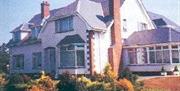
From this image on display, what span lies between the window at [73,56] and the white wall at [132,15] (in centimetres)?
440

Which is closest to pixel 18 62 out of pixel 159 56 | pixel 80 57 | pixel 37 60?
pixel 37 60

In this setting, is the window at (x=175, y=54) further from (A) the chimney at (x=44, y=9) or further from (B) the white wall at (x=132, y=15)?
(A) the chimney at (x=44, y=9)

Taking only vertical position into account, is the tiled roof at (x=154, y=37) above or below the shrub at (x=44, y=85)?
above

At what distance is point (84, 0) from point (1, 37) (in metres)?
12.1

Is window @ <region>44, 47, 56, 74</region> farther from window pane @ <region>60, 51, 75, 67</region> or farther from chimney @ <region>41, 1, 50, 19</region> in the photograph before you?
chimney @ <region>41, 1, 50, 19</region>

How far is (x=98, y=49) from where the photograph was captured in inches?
894

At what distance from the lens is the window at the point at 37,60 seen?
90.4ft

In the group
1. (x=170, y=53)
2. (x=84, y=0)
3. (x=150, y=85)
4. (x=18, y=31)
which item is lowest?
(x=150, y=85)

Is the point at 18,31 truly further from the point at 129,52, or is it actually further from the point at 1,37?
the point at 1,37

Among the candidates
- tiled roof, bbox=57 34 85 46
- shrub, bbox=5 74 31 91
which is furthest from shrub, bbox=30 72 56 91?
tiled roof, bbox=57 34 85 46

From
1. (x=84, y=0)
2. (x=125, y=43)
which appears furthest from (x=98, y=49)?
(x=84, y=0)

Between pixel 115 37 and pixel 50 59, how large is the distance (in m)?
5.88

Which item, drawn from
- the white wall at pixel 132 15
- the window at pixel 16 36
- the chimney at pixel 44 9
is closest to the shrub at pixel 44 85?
the white wall at pixel 132 15

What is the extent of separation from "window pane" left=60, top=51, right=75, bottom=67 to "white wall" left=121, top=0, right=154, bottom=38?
4898mm
